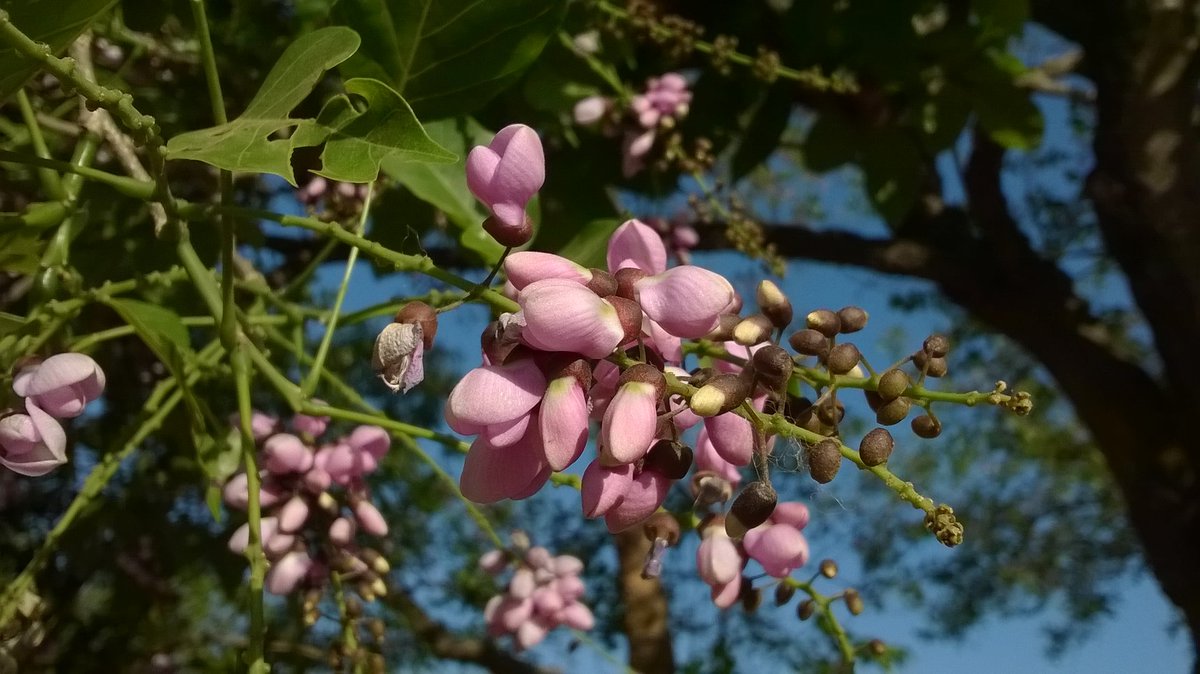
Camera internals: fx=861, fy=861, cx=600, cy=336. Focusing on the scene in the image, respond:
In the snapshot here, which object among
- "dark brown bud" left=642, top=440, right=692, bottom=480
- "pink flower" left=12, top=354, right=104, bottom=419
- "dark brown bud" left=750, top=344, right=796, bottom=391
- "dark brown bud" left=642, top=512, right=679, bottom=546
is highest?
"dark brown bud" left=750, top=344, right=796, bottom=391

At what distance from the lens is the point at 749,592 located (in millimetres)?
632

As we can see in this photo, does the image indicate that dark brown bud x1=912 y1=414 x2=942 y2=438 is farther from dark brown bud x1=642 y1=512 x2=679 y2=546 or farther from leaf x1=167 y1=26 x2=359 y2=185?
leaf x1=167 y1=26 x2=359 y2=185

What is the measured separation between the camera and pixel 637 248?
48 cm

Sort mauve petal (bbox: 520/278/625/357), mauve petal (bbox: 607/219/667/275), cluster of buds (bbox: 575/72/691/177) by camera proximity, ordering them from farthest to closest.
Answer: cluster of buds (bbox: 575/72/691/177) < mauve petal (bbox: 607/219/667/275) < mauve petal (bbox: 520/278/625/357)

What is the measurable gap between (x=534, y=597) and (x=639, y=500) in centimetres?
54

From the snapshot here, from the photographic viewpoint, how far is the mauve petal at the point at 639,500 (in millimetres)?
393

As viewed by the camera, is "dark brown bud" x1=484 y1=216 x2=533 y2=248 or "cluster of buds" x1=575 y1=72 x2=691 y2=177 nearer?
"dark brown bud" x1=484 y1=216 x2=533 y2=248

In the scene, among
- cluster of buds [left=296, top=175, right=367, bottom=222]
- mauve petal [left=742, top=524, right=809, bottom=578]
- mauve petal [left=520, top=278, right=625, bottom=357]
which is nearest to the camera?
mauve petal [left=520, top=278, right=625, bottom=357]

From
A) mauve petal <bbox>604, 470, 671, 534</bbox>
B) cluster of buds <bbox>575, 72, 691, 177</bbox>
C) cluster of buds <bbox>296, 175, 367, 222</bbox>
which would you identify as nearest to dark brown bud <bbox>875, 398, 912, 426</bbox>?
mauve petal <bbox>604, 470, 671, 534</bbox>

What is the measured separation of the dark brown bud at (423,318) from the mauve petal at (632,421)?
100mm

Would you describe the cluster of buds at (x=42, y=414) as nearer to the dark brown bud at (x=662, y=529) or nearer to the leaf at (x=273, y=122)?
the leaf at (x=273, y=122)

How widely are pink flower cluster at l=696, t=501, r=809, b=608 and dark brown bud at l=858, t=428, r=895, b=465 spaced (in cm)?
21

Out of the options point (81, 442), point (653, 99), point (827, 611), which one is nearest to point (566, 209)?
point (653, 99)

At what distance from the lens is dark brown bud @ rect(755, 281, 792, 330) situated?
1.43ft
